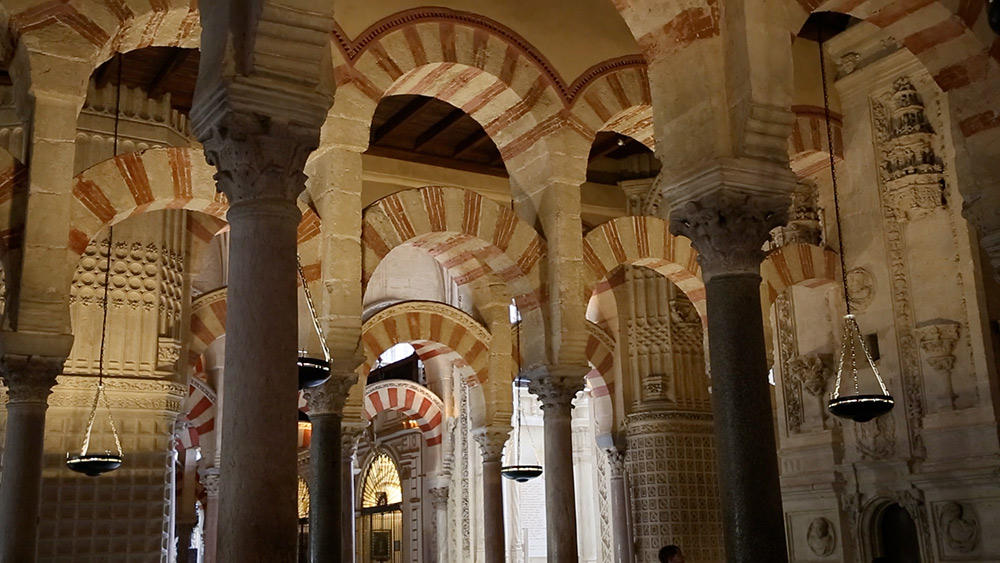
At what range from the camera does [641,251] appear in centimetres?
850

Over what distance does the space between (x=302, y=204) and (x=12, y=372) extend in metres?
2.15

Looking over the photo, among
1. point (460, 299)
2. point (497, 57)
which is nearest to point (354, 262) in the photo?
point (497, 57)

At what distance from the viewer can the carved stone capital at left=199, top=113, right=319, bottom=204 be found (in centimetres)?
372

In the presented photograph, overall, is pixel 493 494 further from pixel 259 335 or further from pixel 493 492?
pixel 259 335

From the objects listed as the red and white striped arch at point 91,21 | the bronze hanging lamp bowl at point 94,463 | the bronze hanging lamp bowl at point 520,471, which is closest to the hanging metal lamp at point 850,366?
the bronze hanging lamp bowl at point 520,471

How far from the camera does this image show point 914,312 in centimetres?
766

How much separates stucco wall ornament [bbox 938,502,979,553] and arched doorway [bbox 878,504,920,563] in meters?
0.42

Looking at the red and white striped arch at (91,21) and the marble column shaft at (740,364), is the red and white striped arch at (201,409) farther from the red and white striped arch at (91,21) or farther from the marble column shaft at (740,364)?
the marble column shaft at (740,364)

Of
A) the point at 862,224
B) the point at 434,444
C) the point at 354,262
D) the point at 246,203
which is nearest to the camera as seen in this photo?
the point at 246,203

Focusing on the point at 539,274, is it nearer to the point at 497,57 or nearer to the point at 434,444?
the point at 497,57

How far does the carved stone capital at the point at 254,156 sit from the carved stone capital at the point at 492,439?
7.38 metres

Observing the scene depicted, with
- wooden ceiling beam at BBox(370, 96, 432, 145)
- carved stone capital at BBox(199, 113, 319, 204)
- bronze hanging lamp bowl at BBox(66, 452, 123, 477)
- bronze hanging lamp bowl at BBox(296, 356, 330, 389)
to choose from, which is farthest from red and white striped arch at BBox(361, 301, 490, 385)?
carved stone capital at BBox(199, 113, 319, 204)

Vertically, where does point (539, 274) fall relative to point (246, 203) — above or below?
above

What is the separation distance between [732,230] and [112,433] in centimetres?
667
